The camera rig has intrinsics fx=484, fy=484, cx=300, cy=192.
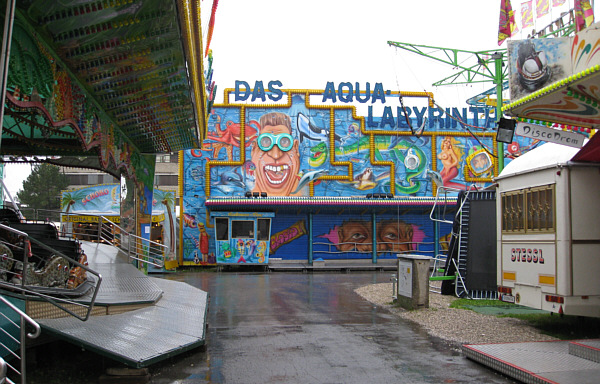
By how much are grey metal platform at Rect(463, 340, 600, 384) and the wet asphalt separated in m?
0.17

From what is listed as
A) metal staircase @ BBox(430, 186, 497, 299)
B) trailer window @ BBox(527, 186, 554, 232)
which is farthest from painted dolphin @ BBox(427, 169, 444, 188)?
trailer window @ BBox(527, 186, 554, 232)

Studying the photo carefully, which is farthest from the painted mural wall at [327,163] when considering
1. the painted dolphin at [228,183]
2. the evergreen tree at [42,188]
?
the evergreen tree at [42,188]

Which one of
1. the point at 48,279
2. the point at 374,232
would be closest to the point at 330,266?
the point at 374,232

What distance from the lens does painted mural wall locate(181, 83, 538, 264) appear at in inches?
999

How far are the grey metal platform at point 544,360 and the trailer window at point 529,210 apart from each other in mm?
2138

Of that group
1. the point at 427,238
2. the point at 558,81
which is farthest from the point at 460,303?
the point at 427,238

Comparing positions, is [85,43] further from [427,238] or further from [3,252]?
[427,238]

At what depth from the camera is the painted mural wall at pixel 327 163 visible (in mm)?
25375

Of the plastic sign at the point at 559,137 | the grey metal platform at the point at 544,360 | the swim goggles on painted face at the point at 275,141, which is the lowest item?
the grey metal platform at the point at 544,360

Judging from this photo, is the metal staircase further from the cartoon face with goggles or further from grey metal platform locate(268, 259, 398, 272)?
the cartoon face with goggles

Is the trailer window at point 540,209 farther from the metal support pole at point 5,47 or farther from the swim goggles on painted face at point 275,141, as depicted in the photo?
the swim goggles on painted face at point 275,141

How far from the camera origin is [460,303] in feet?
39.7

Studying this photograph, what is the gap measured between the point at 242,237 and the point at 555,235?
56.8 feet

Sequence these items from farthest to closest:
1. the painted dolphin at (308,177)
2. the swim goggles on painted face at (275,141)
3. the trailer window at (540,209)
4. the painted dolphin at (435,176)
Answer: the painted dolphin at (435,176)
the swim goggles on painted face at (275,141)
the painted dolphin at (308,177)
the trailer window at (540,209)
